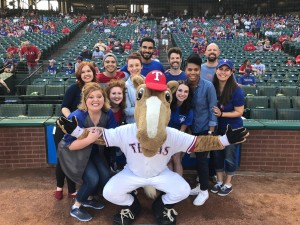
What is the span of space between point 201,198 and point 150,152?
107cm

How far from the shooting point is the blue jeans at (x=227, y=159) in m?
3.73

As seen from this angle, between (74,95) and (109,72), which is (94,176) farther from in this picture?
(109,72)

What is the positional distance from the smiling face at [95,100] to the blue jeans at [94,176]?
21.1 inches

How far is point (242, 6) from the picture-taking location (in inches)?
1406

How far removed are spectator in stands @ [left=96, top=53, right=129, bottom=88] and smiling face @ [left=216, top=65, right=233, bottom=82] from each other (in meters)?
1.18

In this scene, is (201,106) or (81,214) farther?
(201,106)

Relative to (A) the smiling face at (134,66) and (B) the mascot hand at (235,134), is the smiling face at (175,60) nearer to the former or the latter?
(A) the smiling face at (134,66)

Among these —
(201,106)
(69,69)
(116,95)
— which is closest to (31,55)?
(69,69)

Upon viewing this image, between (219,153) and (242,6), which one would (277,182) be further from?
(242,6)

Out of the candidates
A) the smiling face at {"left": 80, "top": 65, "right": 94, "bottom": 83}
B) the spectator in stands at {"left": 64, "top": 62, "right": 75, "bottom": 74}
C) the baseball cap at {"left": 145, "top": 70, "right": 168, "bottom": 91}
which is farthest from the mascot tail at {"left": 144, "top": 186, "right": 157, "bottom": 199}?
the spectator in stands at {"left": 64, "top": 62, "right": 75, "bottom": 74}

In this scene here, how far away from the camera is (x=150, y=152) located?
2.97 m

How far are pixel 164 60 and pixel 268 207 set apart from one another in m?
12.1

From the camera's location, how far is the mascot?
2982 millimetres

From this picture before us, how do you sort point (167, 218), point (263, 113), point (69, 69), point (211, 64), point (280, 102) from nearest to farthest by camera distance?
1. point (167, 218)
2. point (211, 64)
3. point (263, 113)
4. point (280, 102)
5. point (69, 69)
